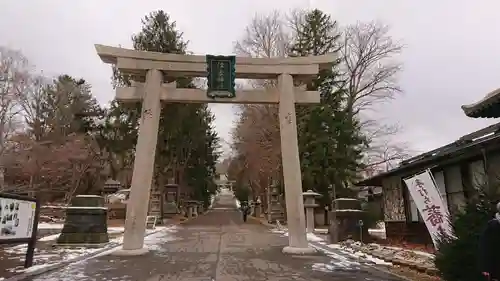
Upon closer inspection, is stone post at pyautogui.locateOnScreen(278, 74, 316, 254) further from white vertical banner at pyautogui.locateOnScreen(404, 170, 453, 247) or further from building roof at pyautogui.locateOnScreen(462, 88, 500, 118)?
building roof at pyautogui.locateOnScreen(462, 88, 500, 118)

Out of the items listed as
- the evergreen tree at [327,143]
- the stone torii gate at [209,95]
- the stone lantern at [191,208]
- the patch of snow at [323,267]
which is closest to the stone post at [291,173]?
the stone torii gate at [209,95]

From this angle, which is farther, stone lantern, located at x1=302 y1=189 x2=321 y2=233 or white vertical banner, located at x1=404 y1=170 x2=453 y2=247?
stone lantern, located at x1=302 y1=189 x2=321 y2=233

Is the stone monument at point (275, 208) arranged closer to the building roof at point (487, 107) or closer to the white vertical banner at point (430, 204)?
the building roof at point (487, 107)

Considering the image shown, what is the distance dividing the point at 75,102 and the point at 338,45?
25.3 m

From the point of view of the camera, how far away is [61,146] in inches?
1153

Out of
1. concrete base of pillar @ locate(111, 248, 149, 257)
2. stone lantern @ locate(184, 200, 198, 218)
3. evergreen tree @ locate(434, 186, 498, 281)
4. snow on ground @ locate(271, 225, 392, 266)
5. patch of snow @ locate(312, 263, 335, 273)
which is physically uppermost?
stone lantern @ locate(184, 200, 198, 218)

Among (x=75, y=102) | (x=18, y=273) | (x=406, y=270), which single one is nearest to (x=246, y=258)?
→ (x=406, y=270)

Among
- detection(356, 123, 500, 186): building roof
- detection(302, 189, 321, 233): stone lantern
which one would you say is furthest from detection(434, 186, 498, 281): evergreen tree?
detection(302, 189, 321, 233): stone lantern

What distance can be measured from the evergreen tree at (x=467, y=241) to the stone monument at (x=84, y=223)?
508 inches

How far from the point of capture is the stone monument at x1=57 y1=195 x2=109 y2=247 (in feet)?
52.0

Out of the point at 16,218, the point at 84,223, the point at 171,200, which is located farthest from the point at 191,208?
the point at 16,218

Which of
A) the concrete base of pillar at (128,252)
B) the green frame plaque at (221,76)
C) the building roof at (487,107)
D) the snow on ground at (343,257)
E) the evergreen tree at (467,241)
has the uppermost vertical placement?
the green frame plaque at (221,76)

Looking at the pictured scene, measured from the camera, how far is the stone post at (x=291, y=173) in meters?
14.4

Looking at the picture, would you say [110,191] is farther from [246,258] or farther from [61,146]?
[246,258]
